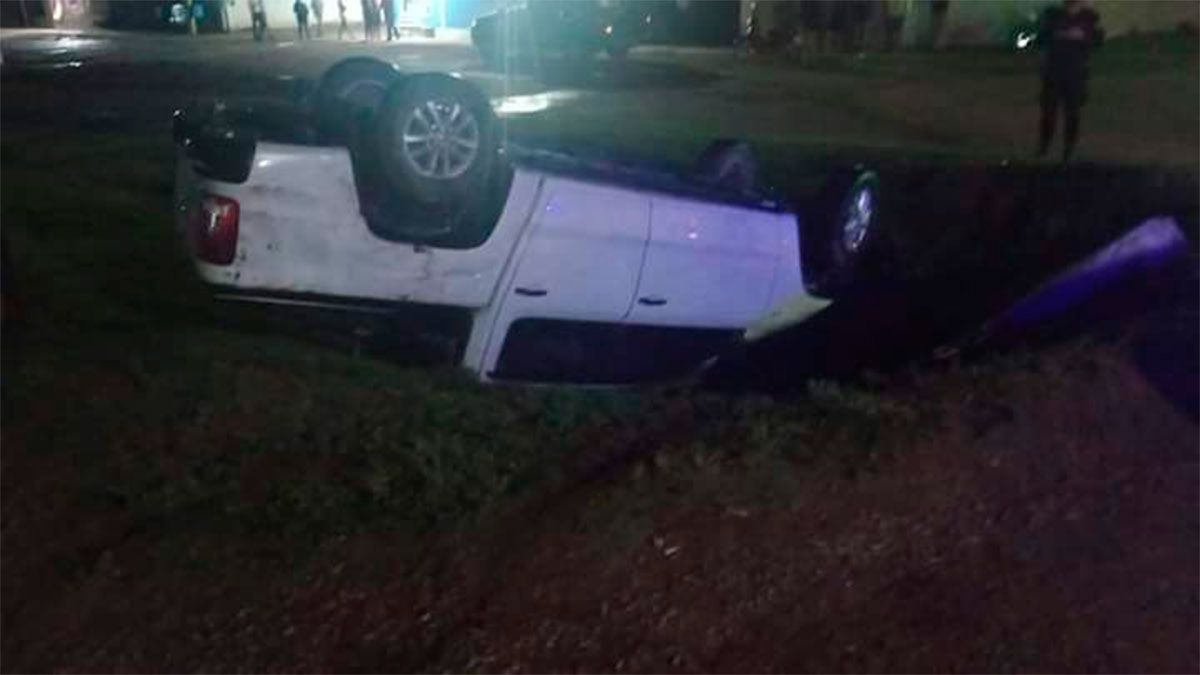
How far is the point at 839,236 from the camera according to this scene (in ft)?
25.7

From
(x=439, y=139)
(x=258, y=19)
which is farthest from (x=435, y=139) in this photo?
(x=258, y=19)

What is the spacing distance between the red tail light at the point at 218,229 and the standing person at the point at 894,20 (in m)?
23.1

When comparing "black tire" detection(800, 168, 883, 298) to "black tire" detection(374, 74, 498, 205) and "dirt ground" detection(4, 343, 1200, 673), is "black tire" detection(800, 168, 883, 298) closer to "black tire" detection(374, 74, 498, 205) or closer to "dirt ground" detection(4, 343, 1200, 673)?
"black tire" detection(374, 74, 498, 205)

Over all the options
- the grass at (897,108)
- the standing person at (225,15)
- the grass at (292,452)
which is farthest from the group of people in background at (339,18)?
the grass at (292,452)

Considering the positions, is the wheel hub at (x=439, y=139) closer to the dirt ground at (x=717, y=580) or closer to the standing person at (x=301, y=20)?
the dirt ground at (x=717, y=580)

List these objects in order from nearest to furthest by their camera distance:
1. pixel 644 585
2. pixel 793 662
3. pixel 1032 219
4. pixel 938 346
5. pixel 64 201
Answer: pixel 793 662 < pixel 644 585 < pixel 938 346 < pixel 1032 219 < pixel 64 201

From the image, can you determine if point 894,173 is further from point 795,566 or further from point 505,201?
point 795,566

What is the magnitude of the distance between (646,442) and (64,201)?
748cm

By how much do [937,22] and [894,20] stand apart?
100 cm

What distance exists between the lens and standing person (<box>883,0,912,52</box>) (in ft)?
90.8

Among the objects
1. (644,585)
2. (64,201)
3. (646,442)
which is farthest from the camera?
(64,201)

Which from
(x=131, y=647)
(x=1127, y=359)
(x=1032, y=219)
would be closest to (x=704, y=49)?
(x=1032, y=219)

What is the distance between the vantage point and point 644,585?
13.4 ft

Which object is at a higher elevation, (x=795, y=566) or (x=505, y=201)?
(x=505, y=201)
